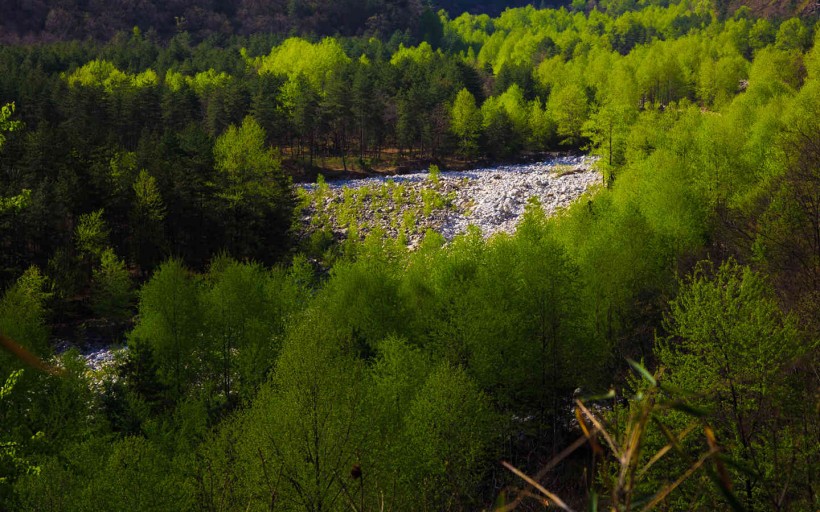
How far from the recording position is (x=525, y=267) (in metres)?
26.9

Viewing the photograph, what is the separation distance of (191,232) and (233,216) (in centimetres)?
289

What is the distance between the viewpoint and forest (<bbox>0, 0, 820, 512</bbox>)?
14.4m

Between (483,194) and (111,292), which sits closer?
(111,292)

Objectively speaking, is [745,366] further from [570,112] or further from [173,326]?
[570,112]

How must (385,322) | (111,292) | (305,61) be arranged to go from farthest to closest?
(305,61) → (111,292) → (385,322)

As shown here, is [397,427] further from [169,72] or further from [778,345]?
[169,72]

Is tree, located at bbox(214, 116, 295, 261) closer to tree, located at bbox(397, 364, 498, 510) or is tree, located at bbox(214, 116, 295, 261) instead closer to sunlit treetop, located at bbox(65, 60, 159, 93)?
sunlit treetop, located at bbox(65, 60, 159, 93)

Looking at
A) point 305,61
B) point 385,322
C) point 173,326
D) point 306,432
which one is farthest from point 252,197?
point 305,61

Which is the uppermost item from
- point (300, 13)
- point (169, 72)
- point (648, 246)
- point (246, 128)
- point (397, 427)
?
point (300, 13)

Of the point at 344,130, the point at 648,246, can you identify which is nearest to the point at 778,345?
the point at 648,246

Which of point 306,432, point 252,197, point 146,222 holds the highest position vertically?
point 252,197

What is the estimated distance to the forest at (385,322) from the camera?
14.4m

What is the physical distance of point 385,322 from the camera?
28344 millimetres

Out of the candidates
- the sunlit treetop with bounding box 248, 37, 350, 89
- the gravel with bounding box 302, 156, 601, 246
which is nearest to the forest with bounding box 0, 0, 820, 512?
the gravel with bounding box 302, 156, 601, 246
